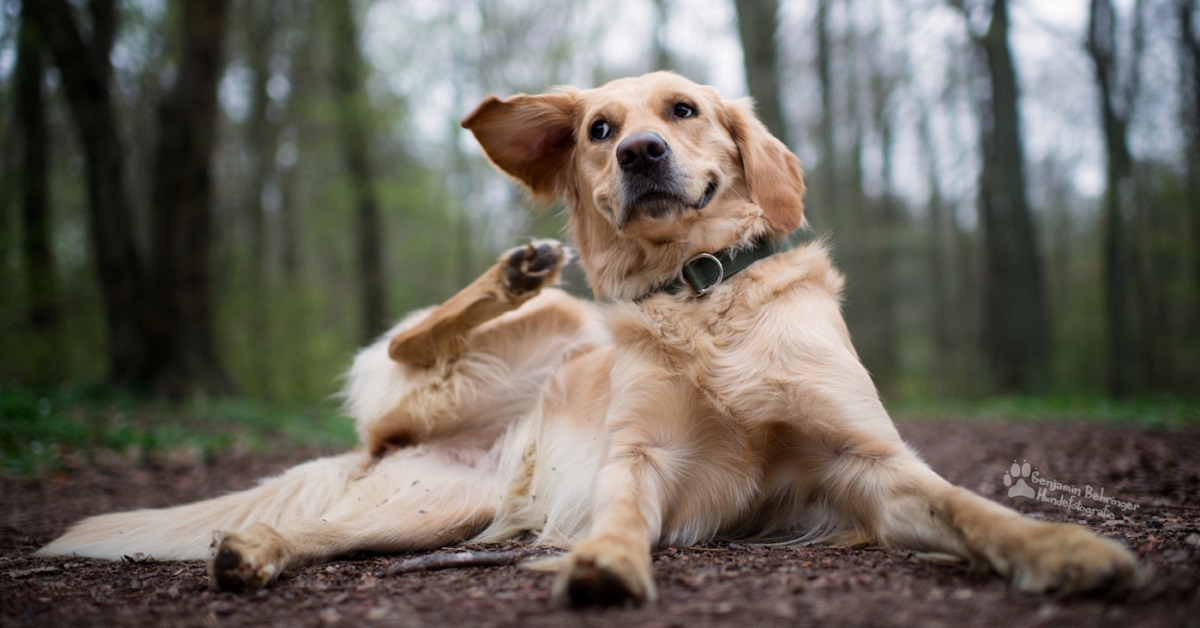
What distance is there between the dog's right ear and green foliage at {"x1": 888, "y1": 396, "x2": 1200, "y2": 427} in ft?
19.0

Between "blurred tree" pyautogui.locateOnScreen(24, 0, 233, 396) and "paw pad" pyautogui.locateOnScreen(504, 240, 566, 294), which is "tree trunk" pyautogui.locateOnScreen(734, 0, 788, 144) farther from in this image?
"blurred tree" pyautogui.locateOnScreen(24, 0, 233, 396)

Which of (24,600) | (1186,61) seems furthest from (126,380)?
(1186,61)

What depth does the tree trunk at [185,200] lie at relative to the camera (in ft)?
27.6

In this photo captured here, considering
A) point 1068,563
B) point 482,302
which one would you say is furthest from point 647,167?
point 1068,563

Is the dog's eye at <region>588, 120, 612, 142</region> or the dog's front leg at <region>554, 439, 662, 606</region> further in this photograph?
the dog's eye at <region>588, 120, 612, 142</region>

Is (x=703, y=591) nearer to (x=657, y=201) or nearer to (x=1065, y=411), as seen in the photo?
(x=657, y=201)

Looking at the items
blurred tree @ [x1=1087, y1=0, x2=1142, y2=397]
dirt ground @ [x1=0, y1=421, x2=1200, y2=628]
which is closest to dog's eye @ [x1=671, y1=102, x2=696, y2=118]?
dirt ground @ [x1=0, y1=421, x2=1200, y2=628]

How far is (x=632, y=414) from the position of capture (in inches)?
98.3

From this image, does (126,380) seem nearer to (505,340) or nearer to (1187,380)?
(505,340)

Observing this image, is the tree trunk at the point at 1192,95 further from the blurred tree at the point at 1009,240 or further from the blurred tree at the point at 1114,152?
the blurred tree at the point at 1009,240

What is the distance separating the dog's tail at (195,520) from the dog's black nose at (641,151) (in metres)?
1.74

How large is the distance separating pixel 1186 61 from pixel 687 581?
43.5 ft

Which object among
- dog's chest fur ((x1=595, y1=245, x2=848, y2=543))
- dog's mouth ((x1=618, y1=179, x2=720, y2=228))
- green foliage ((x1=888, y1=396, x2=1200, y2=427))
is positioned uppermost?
dog's mouth ((x1=618, y1=179, x2=720, y2=228))

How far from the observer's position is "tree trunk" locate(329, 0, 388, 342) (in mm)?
12320
